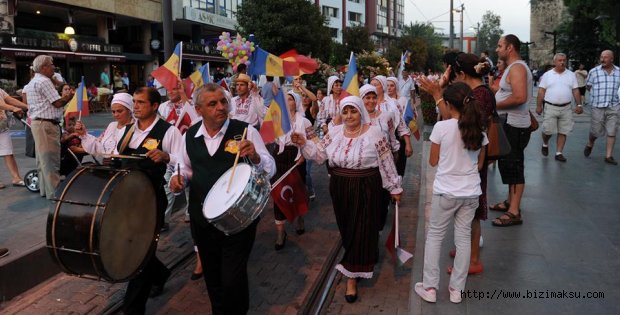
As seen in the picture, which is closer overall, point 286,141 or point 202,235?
point 202,235

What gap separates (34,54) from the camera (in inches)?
902

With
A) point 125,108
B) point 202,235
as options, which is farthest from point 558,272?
point 125,108

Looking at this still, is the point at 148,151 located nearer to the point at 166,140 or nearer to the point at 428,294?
the point at 166,140

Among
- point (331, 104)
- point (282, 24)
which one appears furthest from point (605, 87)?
point (282, 24)

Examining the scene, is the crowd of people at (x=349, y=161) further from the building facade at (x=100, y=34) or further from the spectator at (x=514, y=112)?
the building facade at (x=100, y=34)

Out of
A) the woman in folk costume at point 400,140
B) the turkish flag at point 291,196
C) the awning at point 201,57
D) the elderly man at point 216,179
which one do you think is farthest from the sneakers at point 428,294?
the awning at point 201,57

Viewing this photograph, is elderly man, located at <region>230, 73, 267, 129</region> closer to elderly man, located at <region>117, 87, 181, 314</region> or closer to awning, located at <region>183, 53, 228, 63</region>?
elderly man, located at <region>117, 87, 181, 314</region>

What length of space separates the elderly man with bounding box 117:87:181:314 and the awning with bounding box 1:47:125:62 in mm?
20274

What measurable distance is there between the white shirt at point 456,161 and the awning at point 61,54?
21984 mm

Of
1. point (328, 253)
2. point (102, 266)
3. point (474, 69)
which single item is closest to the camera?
point (102, 266)

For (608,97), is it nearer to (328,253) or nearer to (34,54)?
(328,253)

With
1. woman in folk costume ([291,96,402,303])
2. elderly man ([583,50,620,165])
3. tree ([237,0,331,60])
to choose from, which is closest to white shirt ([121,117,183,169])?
woman in folk costume ([291,96,402,303])

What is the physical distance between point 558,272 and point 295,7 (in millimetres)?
24626

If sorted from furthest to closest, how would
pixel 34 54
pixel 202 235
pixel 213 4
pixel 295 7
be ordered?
1. pixel 213 4
2. pixel 295 7
3. pixel 34 54
4. pixel 202 235
